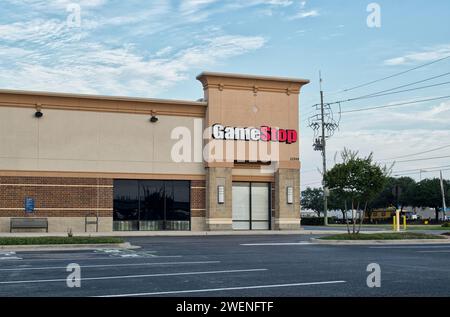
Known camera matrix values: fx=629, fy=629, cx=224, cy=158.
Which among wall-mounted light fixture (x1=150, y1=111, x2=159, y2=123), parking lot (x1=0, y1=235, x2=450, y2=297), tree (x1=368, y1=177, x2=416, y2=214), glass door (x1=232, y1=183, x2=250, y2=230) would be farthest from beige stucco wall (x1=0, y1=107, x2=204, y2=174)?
tree (x1=368, y1=177, x2=416, y2=214)

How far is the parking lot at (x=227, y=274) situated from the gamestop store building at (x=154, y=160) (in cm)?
→ 1601

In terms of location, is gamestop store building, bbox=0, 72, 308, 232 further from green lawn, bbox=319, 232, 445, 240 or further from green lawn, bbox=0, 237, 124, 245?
green lawn, bbox=319, 232, 445, 240

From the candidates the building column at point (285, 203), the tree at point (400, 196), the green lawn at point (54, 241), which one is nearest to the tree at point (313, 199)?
the tree at point (400, 196)

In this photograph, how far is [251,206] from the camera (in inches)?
A: 1608

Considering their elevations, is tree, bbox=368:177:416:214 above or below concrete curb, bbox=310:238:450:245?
above

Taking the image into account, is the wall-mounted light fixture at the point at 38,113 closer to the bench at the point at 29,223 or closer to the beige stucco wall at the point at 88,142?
the beige stucco wall at the point at 88,142

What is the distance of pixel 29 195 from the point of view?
36.0m

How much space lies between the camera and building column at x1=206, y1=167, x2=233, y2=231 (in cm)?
3891

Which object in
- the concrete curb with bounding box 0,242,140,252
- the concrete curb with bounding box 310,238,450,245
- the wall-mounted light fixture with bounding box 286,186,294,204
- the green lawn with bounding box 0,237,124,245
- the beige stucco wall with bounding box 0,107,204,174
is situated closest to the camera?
the concrete curb with bounding box 0,242,140,252

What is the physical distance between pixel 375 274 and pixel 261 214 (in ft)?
88.0

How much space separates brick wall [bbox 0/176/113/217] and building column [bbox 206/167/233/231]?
5997 millimetres

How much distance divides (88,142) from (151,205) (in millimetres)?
5384
